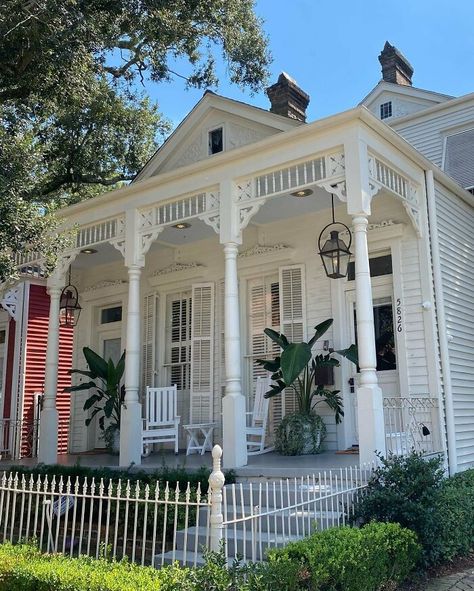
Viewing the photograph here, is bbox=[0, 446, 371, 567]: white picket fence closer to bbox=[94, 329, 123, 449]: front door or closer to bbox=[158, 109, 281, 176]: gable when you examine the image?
bbox=[94, 329, 123, 449]: front door

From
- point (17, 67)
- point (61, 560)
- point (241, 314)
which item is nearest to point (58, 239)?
point (17, 67)

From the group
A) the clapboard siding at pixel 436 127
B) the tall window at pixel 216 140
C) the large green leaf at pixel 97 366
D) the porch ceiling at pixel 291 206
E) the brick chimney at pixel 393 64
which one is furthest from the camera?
the brick chimney at pixel 393 64

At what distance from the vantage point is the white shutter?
415 inches

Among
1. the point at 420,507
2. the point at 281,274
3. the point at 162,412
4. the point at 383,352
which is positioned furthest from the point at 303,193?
the point at 420,507

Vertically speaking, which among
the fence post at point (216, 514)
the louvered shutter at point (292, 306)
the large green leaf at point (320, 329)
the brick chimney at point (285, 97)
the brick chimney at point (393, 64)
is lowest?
the fence post at point (216, 514)

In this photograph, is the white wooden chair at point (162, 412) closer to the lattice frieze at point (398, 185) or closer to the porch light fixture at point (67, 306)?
the porch light fixture at point (67, 306)

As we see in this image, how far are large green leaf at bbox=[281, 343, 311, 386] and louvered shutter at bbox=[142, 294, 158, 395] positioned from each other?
398cm

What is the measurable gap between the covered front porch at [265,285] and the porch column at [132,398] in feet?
0.07

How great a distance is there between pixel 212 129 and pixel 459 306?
17.0ft

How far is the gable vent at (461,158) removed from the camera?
12.4 m

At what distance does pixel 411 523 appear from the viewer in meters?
5.38

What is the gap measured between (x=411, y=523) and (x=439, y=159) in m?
9.48

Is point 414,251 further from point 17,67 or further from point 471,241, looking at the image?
point 17,67

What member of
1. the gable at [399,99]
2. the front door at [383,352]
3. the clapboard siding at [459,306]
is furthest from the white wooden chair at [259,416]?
the gable at [399,99]
